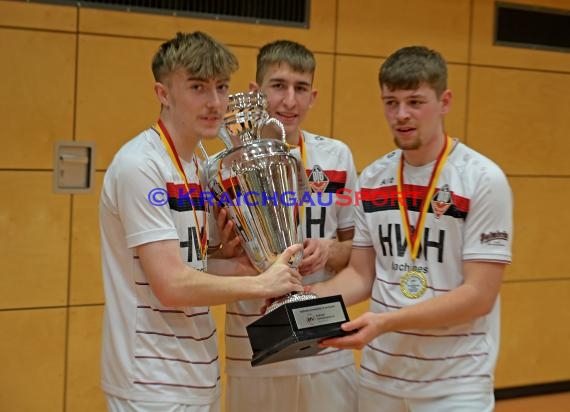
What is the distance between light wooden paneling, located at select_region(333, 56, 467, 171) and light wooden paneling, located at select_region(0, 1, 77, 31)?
1.63 m

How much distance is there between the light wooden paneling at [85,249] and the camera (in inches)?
160

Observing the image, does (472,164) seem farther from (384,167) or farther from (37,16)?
(37,16)

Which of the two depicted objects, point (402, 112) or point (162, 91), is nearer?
point (162, 91)

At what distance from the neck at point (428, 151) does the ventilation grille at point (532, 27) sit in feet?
9.56

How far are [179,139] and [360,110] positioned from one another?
263 centimetres

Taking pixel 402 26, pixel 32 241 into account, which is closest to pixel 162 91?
pixel 32 241

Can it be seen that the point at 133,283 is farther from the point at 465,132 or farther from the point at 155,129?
the point at 465,132

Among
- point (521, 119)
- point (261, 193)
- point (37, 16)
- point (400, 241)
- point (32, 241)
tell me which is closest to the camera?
point (261, 193)

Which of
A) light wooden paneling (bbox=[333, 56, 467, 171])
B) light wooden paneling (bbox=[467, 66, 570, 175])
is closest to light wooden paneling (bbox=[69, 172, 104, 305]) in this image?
light wooden paneling (bbox=[333, 56, 467, 171])

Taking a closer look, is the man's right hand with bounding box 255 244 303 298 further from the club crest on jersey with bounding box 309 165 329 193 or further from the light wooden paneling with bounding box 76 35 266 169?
the light wooden paneling with bounding box 76 35 266 169

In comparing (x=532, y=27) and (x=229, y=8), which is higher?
(x=532, y=27)

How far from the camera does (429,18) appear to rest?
488cm

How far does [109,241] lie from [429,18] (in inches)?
130

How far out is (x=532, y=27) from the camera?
522 centimetres
